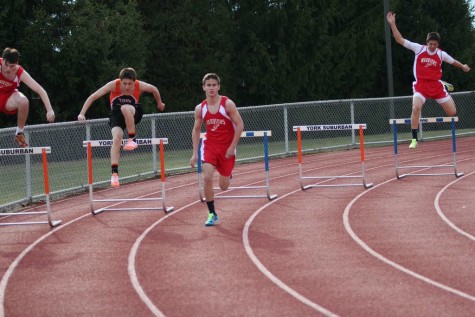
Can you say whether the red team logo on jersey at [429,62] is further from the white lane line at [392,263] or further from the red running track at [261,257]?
the white lane line at [392,263]

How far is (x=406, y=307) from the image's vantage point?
742cm

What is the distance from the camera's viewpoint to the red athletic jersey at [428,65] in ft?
50.5

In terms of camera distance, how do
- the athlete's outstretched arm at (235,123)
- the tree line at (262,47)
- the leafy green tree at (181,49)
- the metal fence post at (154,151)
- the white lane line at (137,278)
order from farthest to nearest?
the leafy green tree at (181,49) < the tree line at (262,47) < the metal fence post at (154,151) < the athlete's outstretched arm at (235,123) < the white lane line at (137,278)

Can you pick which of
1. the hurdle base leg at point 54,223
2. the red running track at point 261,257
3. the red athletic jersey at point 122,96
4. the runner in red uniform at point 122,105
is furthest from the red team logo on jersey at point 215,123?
the hurdle base leg at point 54,223

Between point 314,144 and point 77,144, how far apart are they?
1014cm

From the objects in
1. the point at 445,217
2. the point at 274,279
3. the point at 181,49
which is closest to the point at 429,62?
the point at 445,217

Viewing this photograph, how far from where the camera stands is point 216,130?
39.6 feet

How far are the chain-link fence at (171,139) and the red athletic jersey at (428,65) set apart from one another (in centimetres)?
607

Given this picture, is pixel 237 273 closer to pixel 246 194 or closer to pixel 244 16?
pixel 246 194

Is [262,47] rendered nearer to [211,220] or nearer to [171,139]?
[171,139]

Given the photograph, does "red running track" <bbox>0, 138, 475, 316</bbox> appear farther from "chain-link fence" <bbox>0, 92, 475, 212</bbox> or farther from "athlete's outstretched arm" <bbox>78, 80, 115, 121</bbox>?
"athlete's outstretched arm" <bbox>78, 80, 115, 121</bbox>

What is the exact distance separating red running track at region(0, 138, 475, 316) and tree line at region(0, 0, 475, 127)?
565 inches

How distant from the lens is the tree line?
30.2 m

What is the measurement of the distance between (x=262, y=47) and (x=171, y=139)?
16777mm
